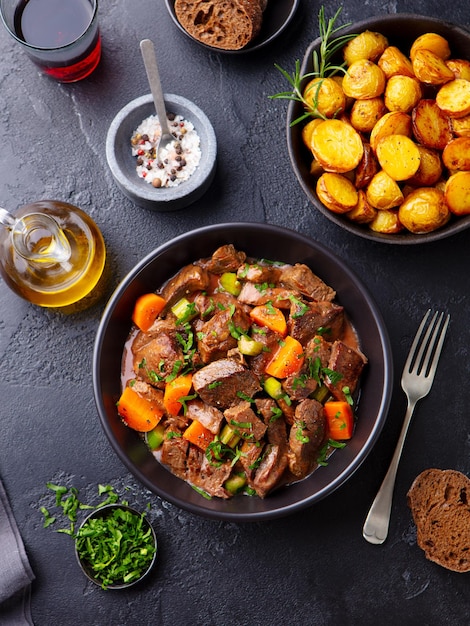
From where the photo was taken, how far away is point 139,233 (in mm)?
3641

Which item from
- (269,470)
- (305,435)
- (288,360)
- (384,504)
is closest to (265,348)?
(288,360)

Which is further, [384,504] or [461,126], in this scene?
[384,504]

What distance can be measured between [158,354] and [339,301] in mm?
933

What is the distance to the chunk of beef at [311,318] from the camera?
3223mm

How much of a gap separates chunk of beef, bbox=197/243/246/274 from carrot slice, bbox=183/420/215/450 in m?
0.75

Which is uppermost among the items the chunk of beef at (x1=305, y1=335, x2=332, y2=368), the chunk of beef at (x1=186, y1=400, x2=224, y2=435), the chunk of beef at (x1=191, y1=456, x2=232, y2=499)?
the chunk of beef at (x1=305, y1=335, x2=332, y2=368)

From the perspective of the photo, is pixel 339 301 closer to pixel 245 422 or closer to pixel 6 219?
pixel 245 422

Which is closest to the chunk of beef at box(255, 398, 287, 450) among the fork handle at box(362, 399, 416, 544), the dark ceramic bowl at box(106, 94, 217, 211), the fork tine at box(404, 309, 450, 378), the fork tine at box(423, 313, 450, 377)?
the fork handle at box(362, 399, 416, 544)

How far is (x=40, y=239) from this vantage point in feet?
10.9

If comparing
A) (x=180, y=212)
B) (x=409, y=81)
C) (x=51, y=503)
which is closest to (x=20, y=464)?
(x=51, y=503)

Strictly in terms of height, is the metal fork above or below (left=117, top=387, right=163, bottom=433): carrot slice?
below

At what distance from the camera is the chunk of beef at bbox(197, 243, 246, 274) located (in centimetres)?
332

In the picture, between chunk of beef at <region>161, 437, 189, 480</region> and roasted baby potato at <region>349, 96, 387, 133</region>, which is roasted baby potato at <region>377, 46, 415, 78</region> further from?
chunk of beef at <region>161, 437, 189, 480</region>

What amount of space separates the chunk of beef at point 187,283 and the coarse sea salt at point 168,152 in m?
0.50
